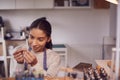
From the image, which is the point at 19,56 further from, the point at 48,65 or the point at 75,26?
the point at 75,26

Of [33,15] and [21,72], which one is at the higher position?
[33,15]

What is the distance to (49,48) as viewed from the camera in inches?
76.3

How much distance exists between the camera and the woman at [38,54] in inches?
72.5

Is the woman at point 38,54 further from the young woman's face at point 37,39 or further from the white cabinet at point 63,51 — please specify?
the white cabinet at point 63,51

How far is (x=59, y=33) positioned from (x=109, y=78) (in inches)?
87.1

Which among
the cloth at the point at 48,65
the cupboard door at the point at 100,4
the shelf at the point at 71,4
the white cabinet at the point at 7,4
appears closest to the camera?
the cloth at the point at 48,65

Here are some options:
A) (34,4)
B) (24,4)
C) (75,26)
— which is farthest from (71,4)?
(24,4)

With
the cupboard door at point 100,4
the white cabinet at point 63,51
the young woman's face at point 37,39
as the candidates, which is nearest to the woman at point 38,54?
the young woman's face at point 37,39

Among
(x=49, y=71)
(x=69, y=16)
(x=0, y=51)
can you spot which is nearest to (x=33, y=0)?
(x=69, y=16)

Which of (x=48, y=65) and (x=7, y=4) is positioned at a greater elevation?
(x=7, y=4)

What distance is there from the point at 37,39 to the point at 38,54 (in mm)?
134

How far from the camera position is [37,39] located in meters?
1.85

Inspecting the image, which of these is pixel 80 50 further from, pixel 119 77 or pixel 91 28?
pixel 119 77

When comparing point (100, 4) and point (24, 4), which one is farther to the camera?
point (100, 4)
